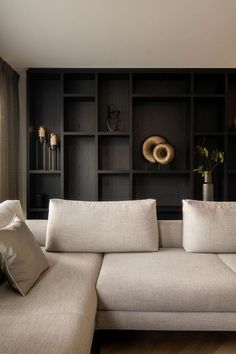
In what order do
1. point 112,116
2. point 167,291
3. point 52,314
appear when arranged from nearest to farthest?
point 52,314 < point 167,291 < point 112,116

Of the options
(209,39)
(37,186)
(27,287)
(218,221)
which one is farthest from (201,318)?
(37,186)

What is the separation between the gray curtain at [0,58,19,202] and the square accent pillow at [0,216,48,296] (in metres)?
1.57

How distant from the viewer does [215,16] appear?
243cm

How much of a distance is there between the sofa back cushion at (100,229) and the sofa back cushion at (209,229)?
26 cm

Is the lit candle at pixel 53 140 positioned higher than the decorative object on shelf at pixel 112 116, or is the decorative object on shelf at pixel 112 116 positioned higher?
the decorative object on shelf at pixel 112 116

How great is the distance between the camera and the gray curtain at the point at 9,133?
3.11 meters

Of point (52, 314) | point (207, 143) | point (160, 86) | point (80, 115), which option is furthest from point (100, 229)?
point (160, 86)

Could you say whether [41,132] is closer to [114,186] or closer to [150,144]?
[114,186]

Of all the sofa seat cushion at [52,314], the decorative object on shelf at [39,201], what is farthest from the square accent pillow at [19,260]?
the decorative object on shelf at [39,201]

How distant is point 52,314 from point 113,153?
2.77m

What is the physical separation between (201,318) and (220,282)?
0.75 ft

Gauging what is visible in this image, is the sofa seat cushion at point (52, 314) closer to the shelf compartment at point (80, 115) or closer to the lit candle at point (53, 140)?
the lit candle at point (53, 140)

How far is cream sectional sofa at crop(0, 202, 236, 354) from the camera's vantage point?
1210 mm

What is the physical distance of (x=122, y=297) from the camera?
1.67 meters
